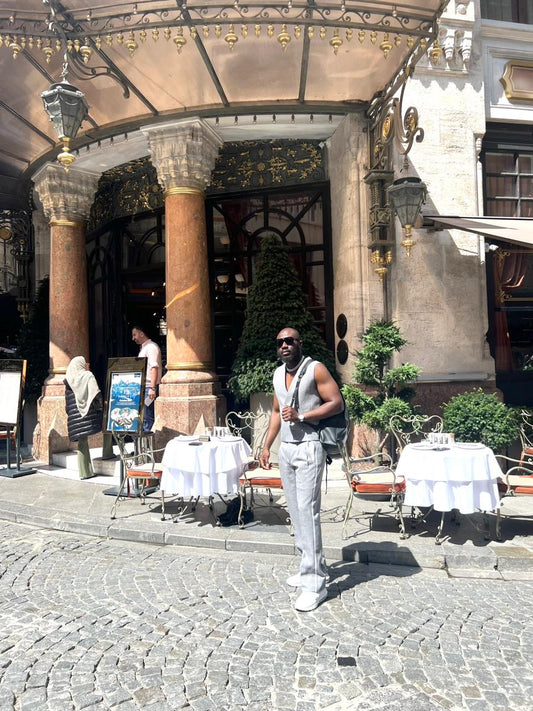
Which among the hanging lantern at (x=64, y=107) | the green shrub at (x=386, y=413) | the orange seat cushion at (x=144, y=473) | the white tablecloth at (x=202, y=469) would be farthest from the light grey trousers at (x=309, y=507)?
the hanging lantern at (x=64, y=107)

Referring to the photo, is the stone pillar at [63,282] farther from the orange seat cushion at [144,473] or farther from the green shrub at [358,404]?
the green shrub at [358,404]

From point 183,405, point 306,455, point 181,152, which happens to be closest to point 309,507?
point 306,455

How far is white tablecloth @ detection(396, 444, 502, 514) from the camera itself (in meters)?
4.85

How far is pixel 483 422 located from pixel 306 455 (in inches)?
166

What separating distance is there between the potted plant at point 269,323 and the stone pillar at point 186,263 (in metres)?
0.58

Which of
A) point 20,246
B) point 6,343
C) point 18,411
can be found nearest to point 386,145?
point 18,411

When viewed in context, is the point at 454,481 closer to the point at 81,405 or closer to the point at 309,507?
the point at 309,507

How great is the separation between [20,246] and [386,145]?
1006 centimetres

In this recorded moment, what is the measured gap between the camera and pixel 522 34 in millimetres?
8961

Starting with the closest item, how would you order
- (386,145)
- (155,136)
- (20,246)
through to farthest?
(386,145), (155,136), (20,246)

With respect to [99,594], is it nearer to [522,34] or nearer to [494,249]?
[494,249]

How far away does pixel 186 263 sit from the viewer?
8656 millimetres

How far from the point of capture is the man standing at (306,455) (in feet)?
12.2

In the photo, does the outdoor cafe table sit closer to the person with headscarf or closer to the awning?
the awning
